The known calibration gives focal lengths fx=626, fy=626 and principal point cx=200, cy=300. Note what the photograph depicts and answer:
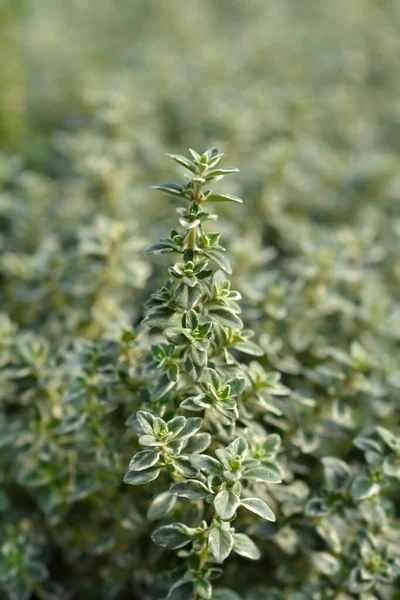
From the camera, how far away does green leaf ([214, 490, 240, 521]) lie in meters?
1.47

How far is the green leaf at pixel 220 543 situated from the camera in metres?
1.50

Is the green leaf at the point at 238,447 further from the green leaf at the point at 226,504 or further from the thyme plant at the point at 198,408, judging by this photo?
the green leaf at the point at 226,504

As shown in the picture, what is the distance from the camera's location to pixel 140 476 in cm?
158

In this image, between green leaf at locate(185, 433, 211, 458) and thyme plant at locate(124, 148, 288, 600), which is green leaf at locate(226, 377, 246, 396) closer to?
thyme plant at locate(124, 148, 288, 600)

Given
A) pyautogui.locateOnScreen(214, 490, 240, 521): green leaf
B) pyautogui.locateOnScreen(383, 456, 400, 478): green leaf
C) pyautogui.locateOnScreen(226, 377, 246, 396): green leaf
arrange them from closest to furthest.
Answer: pyautogui.locateOnScreen(214, 490, 240, 521): green leaf, pyautogui.locateOnScreen(226, 377, 246, 396): green leaf, pyautogui.locateOnScreen(383, 456, 400, 478): green leaf

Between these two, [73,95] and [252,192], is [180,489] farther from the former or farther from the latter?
[73,95]

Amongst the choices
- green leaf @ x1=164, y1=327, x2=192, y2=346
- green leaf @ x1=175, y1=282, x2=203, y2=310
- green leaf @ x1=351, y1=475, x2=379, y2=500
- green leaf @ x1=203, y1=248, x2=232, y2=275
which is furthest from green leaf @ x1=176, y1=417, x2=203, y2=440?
green leaf @ x1=351, y1=475, x2=379, y2=500

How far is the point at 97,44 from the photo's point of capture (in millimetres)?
5469

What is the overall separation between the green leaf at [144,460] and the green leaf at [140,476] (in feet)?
0.07

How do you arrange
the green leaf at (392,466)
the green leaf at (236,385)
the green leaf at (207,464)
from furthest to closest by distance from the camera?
the green leaf at (392,466), the green leaf at (236,385), the green leaf at (207,464)

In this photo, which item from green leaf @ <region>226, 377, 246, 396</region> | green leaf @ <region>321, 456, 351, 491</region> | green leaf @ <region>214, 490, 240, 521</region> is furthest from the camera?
green leaf @ <region>321, 456, 351, 491</region>

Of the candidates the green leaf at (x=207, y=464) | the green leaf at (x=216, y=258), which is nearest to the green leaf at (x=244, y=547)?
the green leaf at (x=207, y=464)

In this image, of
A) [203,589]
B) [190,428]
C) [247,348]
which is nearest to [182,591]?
[203,589]

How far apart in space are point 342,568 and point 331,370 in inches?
24.7
